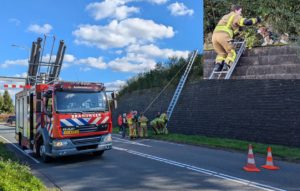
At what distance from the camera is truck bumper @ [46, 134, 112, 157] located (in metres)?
11.7

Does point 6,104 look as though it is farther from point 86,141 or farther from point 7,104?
point 86,141

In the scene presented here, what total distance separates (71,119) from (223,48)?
41.9ft

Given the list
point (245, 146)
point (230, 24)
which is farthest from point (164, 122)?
point (245, 146)

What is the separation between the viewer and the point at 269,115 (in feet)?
54.5

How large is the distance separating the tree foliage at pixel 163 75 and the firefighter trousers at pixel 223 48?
12.5 feet

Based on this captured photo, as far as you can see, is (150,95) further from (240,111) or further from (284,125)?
(284,125)

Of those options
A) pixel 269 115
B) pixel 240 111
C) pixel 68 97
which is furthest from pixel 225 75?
pixel 68 97

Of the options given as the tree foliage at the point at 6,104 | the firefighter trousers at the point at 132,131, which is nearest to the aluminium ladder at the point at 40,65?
the firefighter trousers at the point at 132,131

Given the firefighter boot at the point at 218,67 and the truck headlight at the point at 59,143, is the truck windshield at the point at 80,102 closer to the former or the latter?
the truck headlight at the point at 59,143

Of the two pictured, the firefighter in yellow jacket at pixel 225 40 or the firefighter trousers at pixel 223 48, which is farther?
the firefighter trousers at pixel 223 48

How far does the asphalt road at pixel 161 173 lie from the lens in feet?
27.2

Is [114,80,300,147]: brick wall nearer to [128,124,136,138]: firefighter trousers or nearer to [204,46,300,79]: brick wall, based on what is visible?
[204,46,300,79]: brick wall

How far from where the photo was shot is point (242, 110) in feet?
60.1

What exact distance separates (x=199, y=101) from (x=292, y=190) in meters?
14.6
